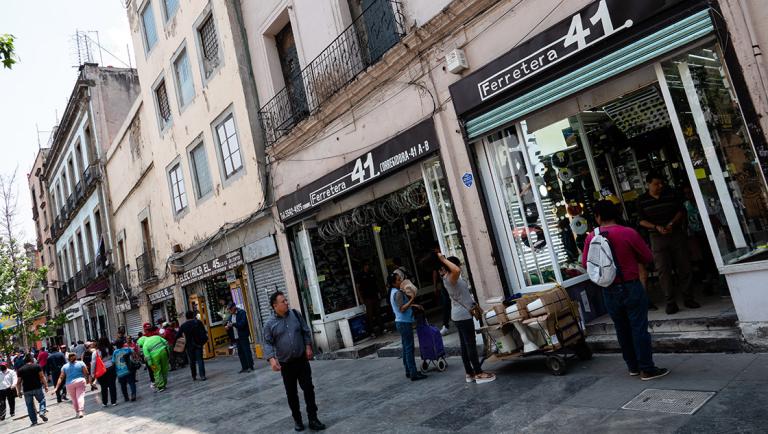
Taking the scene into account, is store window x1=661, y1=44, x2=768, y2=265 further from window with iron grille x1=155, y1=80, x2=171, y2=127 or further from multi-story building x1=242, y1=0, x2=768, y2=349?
window with iron grille x1=155, y1=80, x2=171, y2=127

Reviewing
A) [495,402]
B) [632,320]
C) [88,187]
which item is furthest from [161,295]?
[632,320]

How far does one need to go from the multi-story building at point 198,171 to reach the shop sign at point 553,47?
7187 mm

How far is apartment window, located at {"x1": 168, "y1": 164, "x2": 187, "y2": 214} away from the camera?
1787 cm

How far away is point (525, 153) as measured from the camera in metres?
7.50

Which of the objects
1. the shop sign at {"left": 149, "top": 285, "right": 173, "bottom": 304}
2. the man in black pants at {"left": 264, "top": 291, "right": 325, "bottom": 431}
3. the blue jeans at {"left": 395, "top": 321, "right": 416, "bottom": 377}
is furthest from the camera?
the shop sign at {"left": 149, "top": 285, "right": 173, "bottom": 304}

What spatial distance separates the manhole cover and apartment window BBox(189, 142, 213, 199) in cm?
1406

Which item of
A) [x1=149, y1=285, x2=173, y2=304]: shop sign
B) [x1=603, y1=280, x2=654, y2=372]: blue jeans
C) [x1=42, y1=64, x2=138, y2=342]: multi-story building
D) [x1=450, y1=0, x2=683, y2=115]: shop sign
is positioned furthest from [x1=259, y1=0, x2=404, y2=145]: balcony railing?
[x1=42, y1=64, x2=138, y2=342]: multi-story building

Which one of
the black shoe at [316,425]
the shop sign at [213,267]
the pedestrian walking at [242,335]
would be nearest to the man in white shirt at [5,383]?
the shop sign at [213,267]

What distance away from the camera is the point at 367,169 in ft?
32.1

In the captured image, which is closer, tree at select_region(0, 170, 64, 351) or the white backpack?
the white backpack

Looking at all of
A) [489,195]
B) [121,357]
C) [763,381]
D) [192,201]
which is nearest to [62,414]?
[121,357]

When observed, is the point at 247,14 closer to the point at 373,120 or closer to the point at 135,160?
the point at 373,120

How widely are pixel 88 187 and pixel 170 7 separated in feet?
42.8

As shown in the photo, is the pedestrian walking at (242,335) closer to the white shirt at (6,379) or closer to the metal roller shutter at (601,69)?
the metal roller shutter at (601,69)
